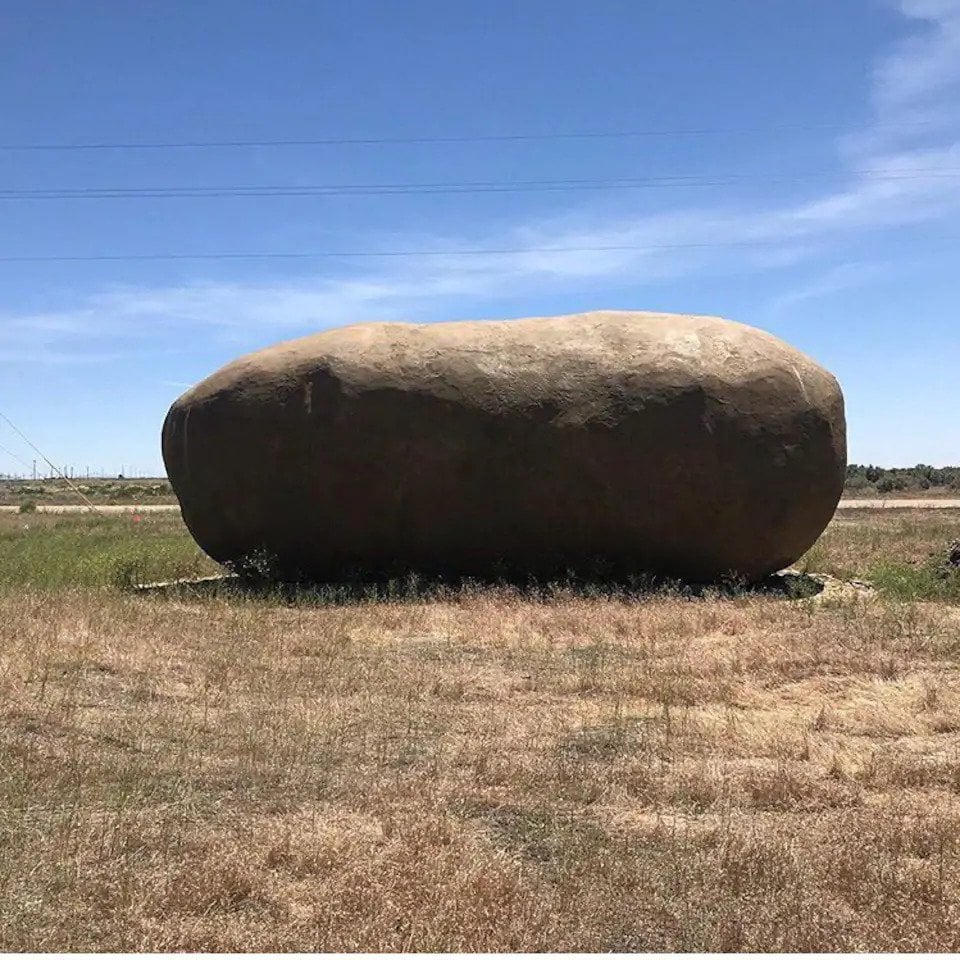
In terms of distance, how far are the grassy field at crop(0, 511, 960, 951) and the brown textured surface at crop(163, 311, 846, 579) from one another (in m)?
2.49

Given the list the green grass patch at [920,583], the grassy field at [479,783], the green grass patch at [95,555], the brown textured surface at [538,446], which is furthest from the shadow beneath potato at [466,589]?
the grassy field at [479,783]

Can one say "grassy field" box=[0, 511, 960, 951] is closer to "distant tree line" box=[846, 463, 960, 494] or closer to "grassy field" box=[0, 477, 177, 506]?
"grassy field" box=[0, 477, 177, 506]

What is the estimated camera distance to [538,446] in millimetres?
12164

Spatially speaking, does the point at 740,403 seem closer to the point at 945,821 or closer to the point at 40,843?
the point at 945,821

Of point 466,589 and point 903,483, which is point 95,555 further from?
point 903,483

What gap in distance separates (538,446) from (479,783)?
7459 mm

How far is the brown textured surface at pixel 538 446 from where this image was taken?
39.6ft

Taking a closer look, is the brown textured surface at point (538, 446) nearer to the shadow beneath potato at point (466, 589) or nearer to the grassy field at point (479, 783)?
the shadow beneath potato at point (466, 589)

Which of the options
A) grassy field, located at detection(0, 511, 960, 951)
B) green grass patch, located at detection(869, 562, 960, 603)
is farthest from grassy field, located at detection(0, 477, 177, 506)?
grassy field, located at detection(0, 511, 960, 951)

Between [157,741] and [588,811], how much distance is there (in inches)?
97.4

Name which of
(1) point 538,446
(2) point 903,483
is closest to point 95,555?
(1) point 538,446

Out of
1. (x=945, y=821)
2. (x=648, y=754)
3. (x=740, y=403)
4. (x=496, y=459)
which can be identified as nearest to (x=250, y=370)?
(x=496, y=459)

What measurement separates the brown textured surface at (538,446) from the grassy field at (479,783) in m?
2.49

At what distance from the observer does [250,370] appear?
12.9 meters
